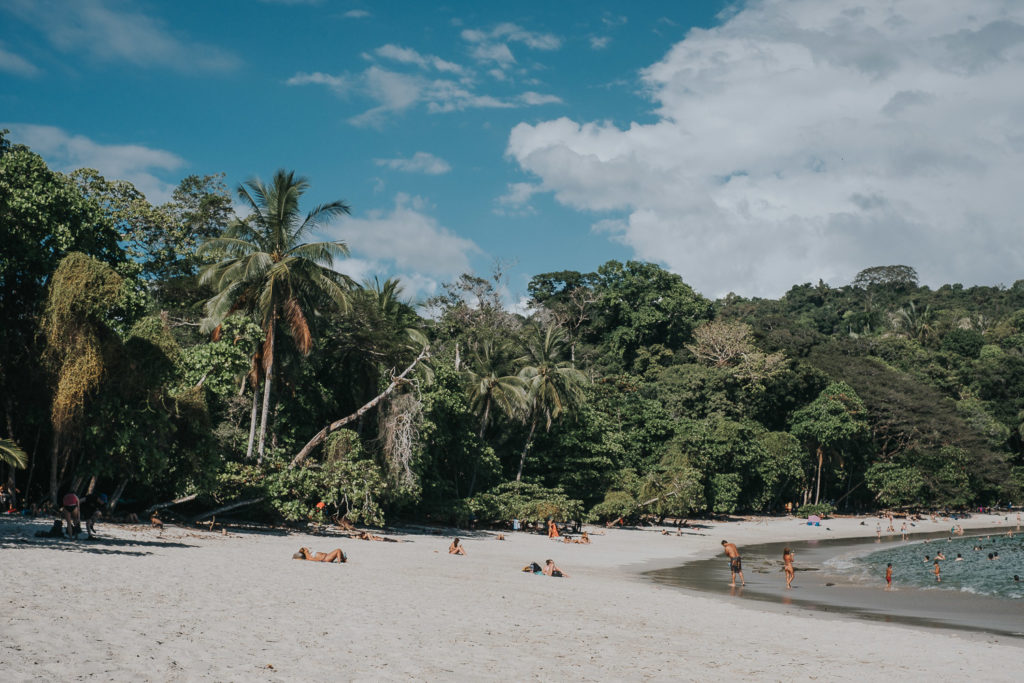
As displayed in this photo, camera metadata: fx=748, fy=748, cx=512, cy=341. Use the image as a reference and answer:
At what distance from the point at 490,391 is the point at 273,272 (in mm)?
14871

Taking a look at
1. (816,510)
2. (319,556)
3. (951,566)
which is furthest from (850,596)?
(816,510)

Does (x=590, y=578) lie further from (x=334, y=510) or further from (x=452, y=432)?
(x=452, y=432)

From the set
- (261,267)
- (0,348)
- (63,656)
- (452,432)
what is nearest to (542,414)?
(452,432)

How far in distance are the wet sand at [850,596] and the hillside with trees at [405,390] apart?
1012cm

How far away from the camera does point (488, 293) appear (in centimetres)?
5719

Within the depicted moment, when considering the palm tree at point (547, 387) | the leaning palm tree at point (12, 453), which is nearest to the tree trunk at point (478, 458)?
the palm tree at point (547, 387)

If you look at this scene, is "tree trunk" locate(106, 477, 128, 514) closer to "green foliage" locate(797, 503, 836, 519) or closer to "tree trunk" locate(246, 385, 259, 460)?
"tree trunk" locate(246, 385, 259, 460)

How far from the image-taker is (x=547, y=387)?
3912 centimetres

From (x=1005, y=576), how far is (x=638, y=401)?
25696mm

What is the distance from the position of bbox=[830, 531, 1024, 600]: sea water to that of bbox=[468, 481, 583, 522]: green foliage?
11.5 metres

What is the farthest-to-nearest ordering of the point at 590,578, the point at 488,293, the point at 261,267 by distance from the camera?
the point at 488,293 → the point at 261,267 → the point at 590,578

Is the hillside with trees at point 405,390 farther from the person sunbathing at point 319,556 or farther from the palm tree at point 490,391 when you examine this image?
the person sunbathing at point 319,556

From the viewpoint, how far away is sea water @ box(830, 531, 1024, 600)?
2364cm

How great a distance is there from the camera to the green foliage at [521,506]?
34.0 meters
